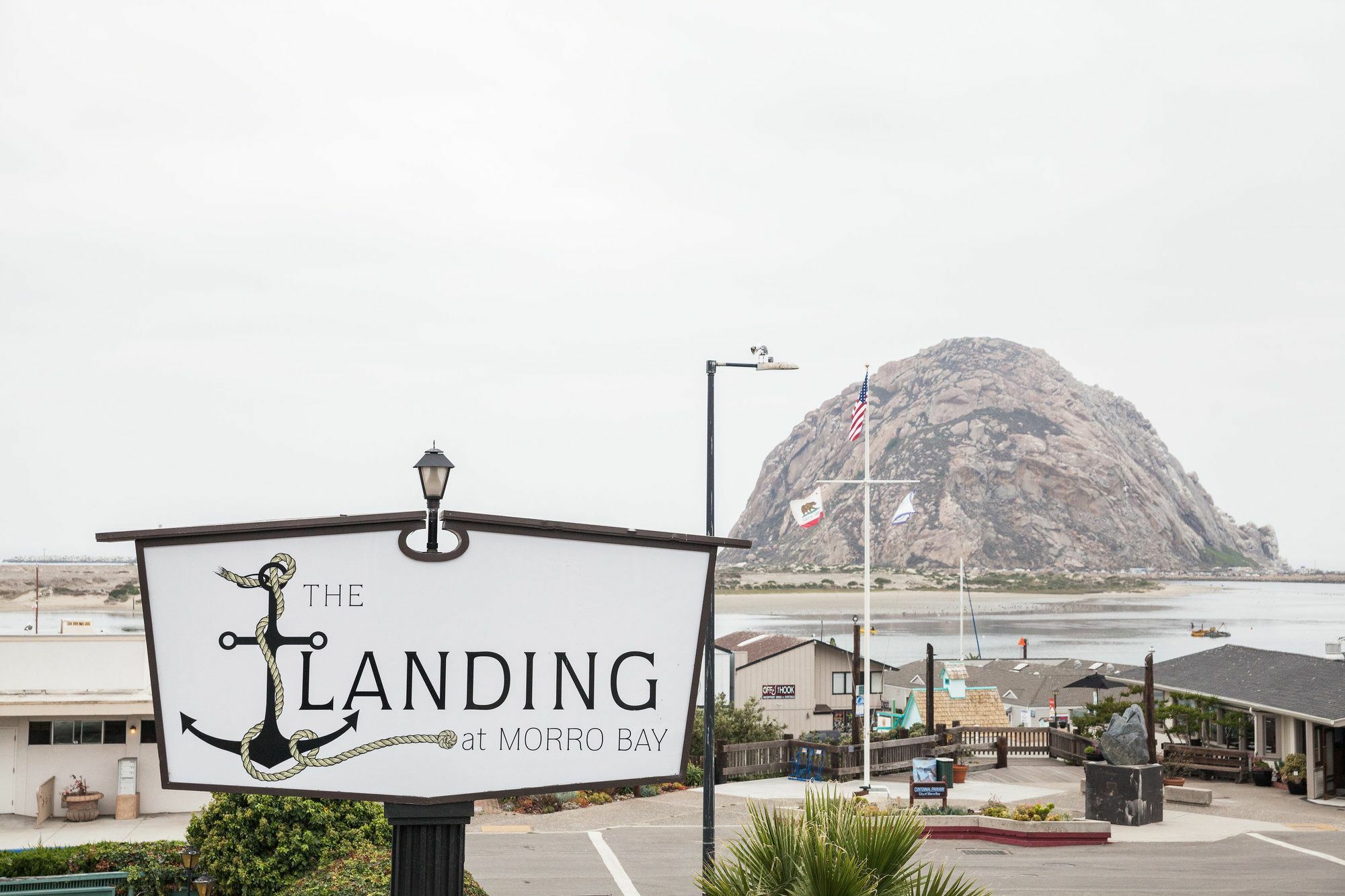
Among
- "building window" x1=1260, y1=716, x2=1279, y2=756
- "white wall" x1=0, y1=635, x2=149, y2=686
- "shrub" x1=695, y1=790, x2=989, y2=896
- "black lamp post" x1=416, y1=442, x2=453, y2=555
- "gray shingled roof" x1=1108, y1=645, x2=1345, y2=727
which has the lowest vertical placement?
"building window" x1=1260, y1=716, x2=1279, y2=756

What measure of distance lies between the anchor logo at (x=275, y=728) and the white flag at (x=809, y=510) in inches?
921

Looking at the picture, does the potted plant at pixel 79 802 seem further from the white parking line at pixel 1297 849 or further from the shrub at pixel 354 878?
the white parking line at pixel 1297 849

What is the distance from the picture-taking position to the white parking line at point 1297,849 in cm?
2314

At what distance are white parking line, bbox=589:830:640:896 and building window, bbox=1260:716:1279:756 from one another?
20976 mm

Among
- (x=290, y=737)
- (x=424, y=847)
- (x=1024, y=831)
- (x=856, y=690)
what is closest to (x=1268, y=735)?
(x=856, y=690)

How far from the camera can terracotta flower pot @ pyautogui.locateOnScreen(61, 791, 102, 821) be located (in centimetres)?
2600

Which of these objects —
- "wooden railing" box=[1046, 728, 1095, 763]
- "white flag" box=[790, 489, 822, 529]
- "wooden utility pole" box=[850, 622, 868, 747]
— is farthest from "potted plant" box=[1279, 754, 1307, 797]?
"white flag" box=[790, 489, 822, 529]

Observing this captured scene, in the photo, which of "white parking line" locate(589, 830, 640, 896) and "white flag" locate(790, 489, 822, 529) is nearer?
"white parking line" locate(589, 830, 640, 896)

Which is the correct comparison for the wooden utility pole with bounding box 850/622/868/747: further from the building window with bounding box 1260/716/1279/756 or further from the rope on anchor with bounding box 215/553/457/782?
the rope on anchor with bounding box 215/553/457/782

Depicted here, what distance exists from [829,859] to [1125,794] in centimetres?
2192

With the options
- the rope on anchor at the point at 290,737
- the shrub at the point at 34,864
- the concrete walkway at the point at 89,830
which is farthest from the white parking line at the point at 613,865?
the rope on anchor at the point at 290,737

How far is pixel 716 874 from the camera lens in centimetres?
862

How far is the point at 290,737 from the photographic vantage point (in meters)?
7.93

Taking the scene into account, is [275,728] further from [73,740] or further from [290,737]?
[73,740]
